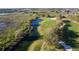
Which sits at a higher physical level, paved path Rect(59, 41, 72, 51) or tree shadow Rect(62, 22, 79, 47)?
tree shadow Rect(62, 22, 79, 47)

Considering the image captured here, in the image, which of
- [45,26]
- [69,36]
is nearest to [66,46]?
[69,36]

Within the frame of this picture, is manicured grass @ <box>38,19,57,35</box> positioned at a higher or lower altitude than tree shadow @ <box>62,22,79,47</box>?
higher

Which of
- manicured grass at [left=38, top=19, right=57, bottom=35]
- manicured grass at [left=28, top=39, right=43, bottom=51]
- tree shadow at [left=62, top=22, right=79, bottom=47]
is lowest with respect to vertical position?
manicured grass at [left=28, top=39, right=43, bottom=51]

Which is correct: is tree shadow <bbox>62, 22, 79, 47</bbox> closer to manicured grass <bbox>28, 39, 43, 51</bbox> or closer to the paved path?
the paved path

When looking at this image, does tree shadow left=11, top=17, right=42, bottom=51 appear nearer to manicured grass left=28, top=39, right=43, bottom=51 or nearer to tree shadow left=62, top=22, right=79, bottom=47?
manicured grass left=28, top=39, right=43, bottom=51

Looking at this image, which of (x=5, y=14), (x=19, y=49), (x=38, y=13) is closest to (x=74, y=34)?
(x=38, y=13)

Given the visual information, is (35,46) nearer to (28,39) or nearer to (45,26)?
(28,39)

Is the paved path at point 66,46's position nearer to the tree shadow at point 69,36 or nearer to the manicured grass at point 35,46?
the tree shadow at point 69,36

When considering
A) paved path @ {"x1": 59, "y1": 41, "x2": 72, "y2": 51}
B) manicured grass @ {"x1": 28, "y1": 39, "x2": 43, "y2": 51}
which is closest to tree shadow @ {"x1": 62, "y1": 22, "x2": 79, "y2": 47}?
paved path @ {"x1": 59, "y1": 41, "x2": 72, "y2": 51}

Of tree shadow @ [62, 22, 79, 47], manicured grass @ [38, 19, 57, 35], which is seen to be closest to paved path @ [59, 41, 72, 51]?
tree shadow @ [62, 22, 79, 47]
